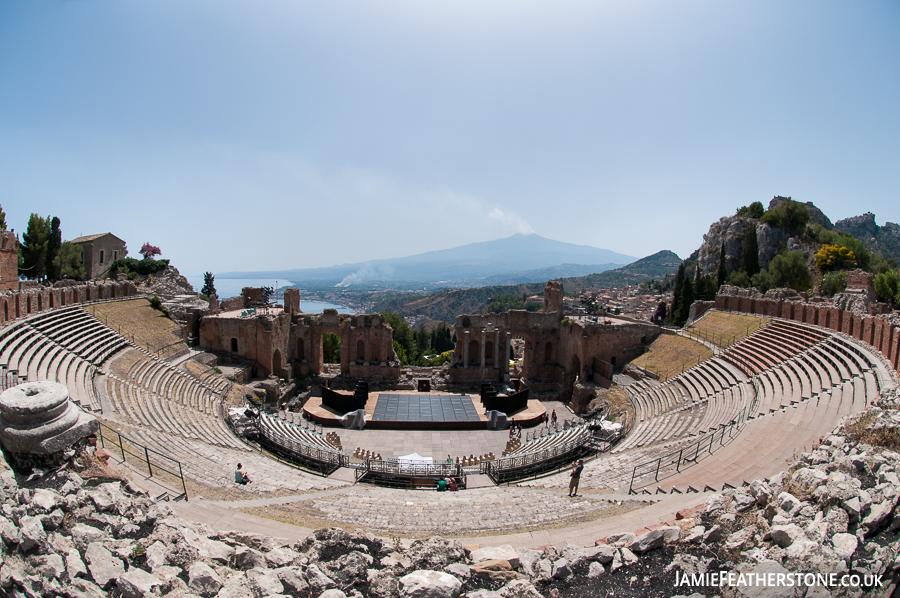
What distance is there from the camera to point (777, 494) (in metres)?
7.66

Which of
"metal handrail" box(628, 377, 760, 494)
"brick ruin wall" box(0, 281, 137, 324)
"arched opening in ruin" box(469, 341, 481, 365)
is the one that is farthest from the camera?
"arched opening in ruin" box(469, 341, 481, 365)

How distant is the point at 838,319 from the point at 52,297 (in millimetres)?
45386

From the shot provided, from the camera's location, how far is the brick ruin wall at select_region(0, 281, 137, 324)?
71.9ft

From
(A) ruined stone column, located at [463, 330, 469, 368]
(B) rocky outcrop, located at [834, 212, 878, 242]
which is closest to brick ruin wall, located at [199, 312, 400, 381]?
(A) ruined stone column, located at [463, 330, 469, 368]

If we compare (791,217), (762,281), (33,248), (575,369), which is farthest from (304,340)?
(791,217)

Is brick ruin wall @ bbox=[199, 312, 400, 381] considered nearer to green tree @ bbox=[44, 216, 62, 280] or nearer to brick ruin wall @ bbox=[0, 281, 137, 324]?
brick ruin wall @ bbox=[0, 281, 137, 324]

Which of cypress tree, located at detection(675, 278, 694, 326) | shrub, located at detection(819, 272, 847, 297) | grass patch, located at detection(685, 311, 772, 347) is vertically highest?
shrub, located at detection(819, 272, 847, 297)

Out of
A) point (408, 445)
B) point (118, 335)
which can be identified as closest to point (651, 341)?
point (408, 445)

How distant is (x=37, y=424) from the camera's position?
25.4ft

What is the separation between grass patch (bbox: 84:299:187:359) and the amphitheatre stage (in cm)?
1098

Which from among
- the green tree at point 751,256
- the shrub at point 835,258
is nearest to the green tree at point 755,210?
the green tree at point 751,256

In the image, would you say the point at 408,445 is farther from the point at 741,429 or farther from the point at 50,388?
the point at 50,388

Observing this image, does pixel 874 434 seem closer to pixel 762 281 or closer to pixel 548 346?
pixel 548 346

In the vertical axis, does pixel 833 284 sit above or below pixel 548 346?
above
